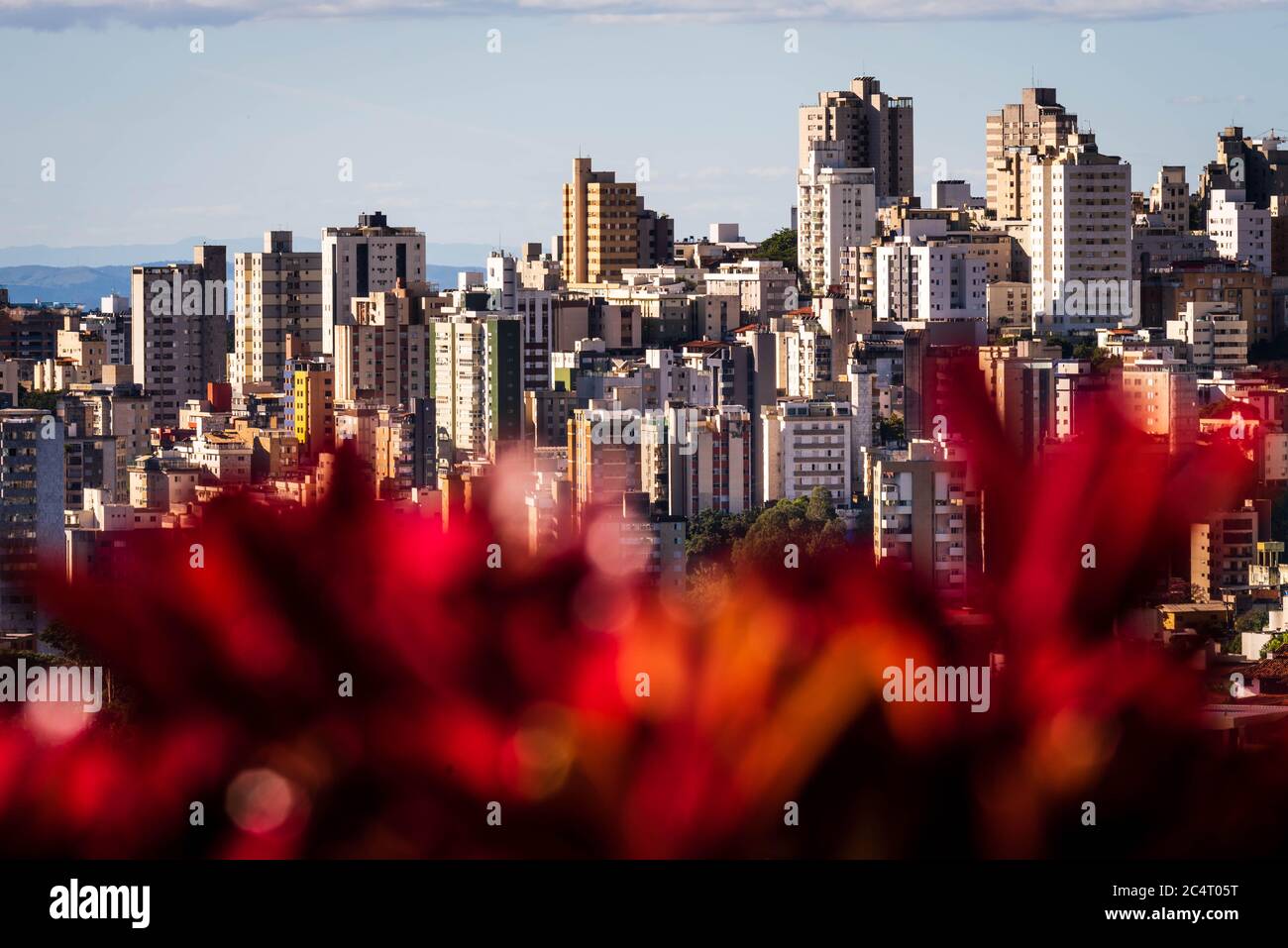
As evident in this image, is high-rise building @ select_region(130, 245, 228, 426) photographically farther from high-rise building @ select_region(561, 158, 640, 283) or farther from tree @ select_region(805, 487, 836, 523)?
tree @ select_region(805, 487, 836, 523)

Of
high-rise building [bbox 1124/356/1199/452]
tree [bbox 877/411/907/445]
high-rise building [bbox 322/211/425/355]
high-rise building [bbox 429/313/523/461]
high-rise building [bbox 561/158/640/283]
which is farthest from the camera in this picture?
high-rise building [bbox 561/158/640/283]

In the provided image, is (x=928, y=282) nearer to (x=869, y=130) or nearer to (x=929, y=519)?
(x=869, y=130)

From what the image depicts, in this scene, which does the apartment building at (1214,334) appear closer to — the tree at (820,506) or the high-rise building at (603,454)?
the high-rise building at (603,454)

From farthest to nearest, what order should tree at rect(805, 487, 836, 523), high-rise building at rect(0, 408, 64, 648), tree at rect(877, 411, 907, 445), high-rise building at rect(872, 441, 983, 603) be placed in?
tree at rect(877, 411, 907, 445), tree at rect(805, 487, 836, 523), high-rise building at rect(0, 408, 64, 648), high-rise building at rect(872, 441, 983, 603)

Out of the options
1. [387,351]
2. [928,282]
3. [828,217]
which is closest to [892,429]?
[387,351]

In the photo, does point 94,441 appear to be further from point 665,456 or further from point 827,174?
point 827,174

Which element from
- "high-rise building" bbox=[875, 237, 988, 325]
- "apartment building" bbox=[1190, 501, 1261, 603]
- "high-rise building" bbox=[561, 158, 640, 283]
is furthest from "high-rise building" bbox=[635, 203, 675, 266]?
"apartment building" bbox=[1190, 501, 1261, 603]
